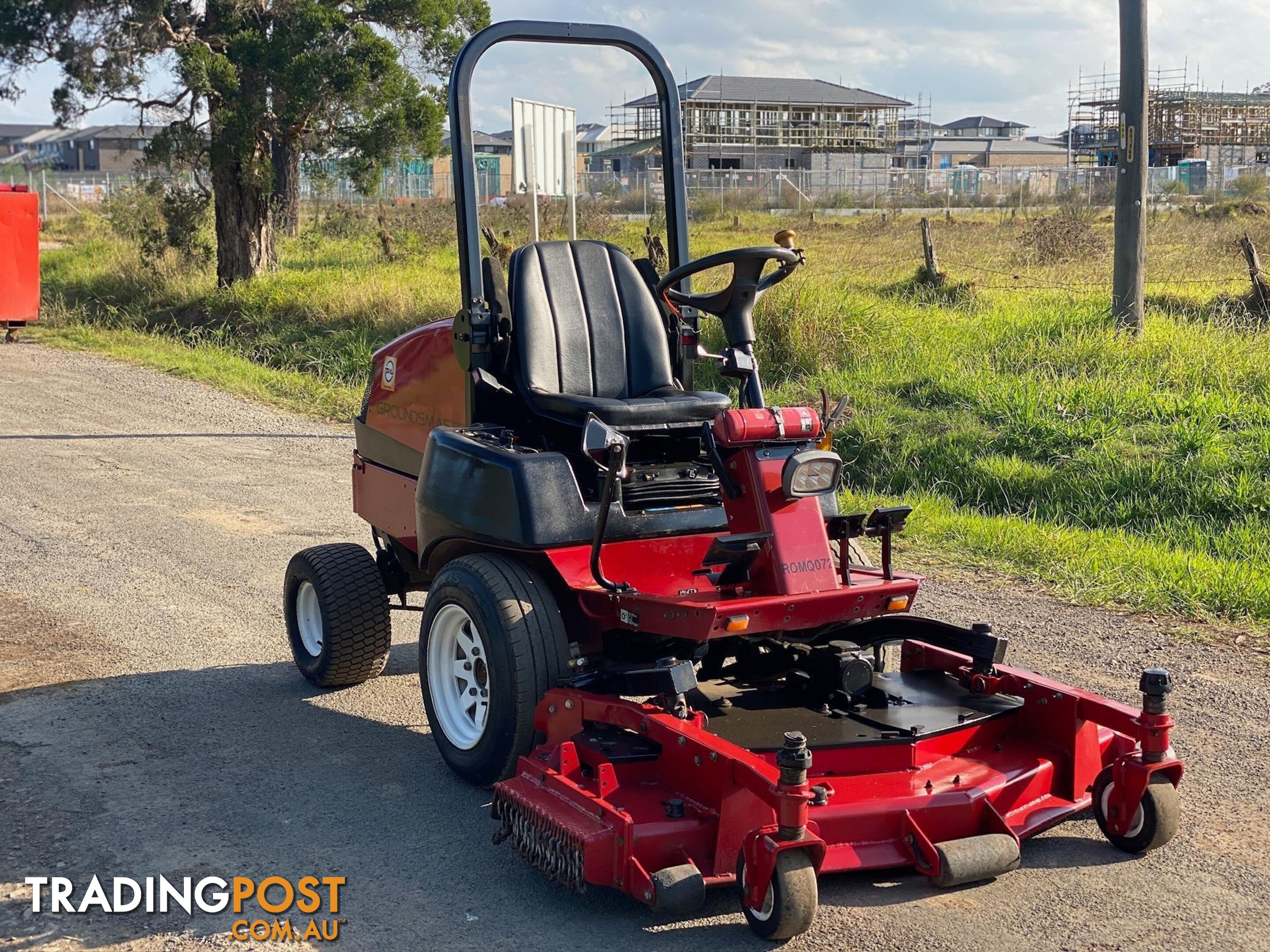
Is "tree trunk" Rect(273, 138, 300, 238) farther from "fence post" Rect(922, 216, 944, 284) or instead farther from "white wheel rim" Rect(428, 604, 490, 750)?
"white wheel rim" Rect(428, 604, 490, 750)

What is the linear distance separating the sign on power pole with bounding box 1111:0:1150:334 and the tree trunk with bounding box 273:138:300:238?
11.5 m

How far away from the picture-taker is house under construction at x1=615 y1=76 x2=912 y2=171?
6344 cm

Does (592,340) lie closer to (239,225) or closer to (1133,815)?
(1133,815)

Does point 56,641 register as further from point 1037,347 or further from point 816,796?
point 1037,347

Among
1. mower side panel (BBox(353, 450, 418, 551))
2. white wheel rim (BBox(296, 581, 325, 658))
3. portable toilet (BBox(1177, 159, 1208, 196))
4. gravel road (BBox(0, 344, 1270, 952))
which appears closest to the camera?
gravel road (BBox(0, 344, 1270, 952))

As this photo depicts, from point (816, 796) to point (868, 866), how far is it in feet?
0.71

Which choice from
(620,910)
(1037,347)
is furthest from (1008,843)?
(1037,347)

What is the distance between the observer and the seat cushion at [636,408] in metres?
4.51

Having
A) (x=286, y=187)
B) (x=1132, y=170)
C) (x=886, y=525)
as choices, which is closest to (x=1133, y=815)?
(x=886, y=525)

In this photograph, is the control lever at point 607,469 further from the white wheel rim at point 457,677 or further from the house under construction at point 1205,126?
the house under construction at point 1205,126

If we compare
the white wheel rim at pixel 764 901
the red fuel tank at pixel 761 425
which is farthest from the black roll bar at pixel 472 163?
the white wheel rim at pixel 764 901

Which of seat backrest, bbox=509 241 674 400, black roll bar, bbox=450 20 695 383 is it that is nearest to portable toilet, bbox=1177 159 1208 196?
black roll bar, bbox=450 20 695 383

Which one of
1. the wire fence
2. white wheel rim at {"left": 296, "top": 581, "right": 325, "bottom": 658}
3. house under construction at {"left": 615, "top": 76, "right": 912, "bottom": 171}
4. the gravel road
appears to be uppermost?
house under construction at {"left": 615, "top": 76, "right": 912, "bottom": 171}

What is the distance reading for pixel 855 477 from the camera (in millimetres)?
9047
